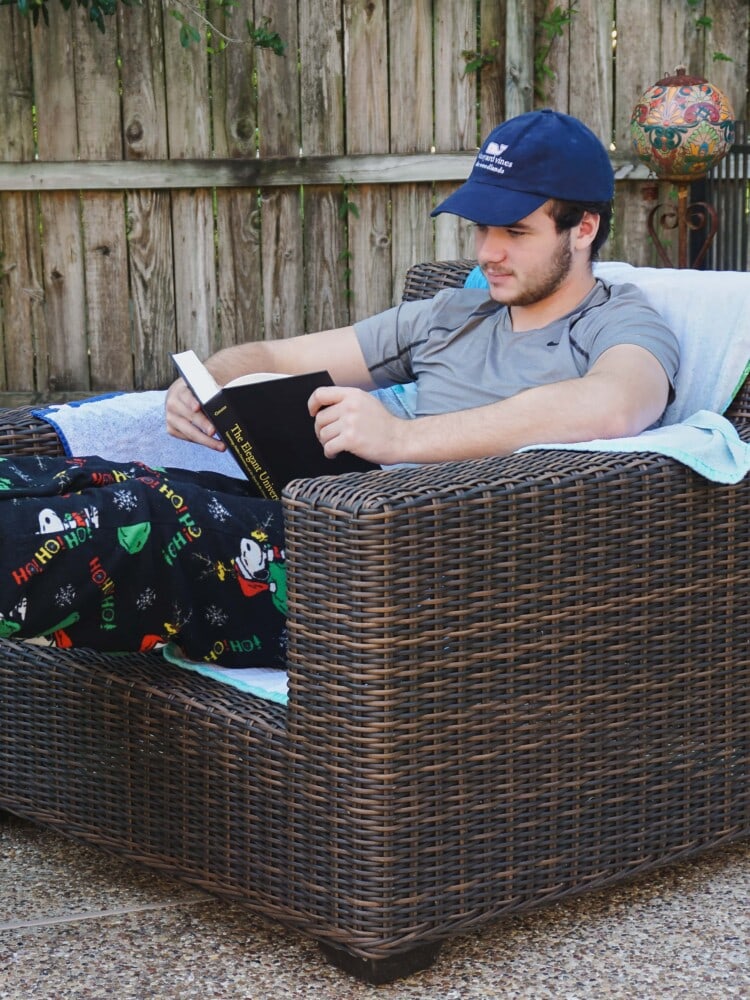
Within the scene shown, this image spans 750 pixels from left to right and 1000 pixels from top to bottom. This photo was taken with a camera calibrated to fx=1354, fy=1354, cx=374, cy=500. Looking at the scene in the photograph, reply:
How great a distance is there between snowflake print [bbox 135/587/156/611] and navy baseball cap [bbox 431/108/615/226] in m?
0.78

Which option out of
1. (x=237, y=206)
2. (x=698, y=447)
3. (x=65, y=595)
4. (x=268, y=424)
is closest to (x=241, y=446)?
(x=268, y=424)

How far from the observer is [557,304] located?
2.16 meters

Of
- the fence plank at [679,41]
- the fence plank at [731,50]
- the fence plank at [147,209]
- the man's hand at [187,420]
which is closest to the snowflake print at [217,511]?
the man's hand at [187,420]

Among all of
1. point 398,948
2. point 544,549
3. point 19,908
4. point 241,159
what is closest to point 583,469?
point 544,549

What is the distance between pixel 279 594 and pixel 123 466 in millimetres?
288

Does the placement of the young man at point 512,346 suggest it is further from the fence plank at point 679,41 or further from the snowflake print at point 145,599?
the fence plank at point 679,41

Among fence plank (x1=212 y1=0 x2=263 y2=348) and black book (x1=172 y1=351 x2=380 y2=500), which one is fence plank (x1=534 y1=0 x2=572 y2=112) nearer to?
fence plank (x1=212 y1=0 x2=263 y2=348)

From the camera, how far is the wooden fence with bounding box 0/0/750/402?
4.74 metres

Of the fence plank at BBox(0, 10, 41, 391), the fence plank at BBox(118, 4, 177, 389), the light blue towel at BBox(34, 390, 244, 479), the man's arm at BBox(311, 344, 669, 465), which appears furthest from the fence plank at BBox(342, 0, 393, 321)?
the man's arm at BBox(311, 344, 669, 465)

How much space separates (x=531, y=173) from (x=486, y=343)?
30 centimetres

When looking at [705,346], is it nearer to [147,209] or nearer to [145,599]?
[145,599]

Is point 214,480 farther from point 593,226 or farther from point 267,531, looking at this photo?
point 593,226

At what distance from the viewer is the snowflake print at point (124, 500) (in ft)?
5.36

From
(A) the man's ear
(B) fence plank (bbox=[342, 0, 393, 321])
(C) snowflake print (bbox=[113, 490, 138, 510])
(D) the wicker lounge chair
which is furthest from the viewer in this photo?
(B) fence plank (bbox=[342, 0, 393, 321])
